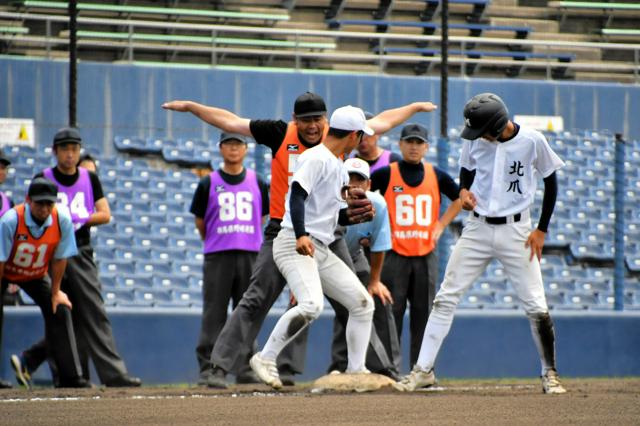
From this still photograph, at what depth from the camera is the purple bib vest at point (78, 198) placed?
33.1 ft

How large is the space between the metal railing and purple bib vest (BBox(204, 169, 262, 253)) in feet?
26.5

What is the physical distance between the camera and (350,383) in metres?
8.23

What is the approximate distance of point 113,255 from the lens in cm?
1350

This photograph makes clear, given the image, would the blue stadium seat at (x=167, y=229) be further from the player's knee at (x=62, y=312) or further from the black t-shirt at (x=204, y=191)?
the player's knee at (x=62, y=312)

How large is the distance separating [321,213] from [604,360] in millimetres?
5145

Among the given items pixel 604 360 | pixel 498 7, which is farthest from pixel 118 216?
pixel 498 7

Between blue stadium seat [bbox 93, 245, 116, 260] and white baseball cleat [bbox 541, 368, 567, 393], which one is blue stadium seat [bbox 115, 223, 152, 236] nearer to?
blue stadium seat [bbox 93, 245, 116, 260]

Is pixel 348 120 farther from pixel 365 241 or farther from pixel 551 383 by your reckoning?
pixel 551 383

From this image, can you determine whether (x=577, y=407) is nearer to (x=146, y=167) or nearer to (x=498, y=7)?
(x=146, y=167)

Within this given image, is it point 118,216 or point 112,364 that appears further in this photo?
point 118,216

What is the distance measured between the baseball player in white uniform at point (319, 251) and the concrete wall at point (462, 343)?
315 cm

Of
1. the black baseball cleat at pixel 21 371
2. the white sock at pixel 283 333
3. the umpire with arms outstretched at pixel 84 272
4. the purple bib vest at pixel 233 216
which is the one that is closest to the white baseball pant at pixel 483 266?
the white sock at pixel 283 333

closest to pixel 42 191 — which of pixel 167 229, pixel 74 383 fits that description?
pixel 74 383

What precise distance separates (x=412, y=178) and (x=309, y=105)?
1.97 metres
